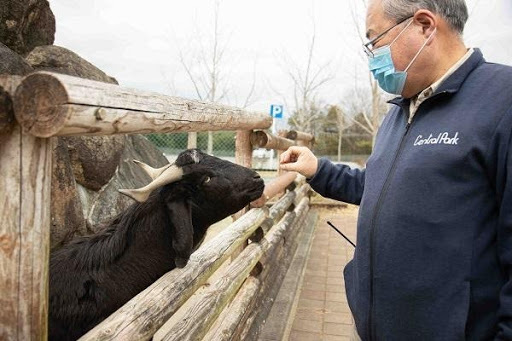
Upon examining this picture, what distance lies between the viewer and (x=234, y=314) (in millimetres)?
3609

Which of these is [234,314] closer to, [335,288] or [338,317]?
[338,317]

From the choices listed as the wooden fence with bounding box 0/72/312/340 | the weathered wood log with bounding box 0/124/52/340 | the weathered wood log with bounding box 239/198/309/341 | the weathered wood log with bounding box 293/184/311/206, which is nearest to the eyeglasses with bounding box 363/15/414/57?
the wooden fence with bounding box 0/72/312/340

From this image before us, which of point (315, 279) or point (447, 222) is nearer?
point (447, 222)

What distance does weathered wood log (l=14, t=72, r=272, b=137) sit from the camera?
48.2 inches

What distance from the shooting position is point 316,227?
351 inches

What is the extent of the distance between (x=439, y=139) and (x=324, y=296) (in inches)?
155

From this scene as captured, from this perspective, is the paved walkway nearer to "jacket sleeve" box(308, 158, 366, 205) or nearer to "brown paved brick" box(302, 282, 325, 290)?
"brown paved brick" box(302, 282, 325, 290)

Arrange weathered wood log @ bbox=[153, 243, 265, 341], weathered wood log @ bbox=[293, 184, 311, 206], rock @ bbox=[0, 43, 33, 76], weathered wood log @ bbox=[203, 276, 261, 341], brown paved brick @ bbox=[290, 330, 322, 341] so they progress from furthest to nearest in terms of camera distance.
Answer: weathered wood log @ bbox=[293, 184, 311, 206]
brown paved brick @ bbox=[290, 330, 322, 341]
weathered wood log @ bbox=[203, 276, 261, 341]
rock @ bbox=[0, 43, 33, 76]
weathered wood log @ bbox=[153, 243, 265, 341]

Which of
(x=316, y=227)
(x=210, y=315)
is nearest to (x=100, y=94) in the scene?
(x=210, y=315)

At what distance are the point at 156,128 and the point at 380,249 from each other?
1092mm

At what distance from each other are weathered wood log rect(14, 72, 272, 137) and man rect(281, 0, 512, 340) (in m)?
1.02

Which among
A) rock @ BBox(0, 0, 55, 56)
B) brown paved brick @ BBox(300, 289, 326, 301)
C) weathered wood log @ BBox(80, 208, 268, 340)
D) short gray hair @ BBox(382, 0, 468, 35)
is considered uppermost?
rock @ BBox(0, 0, 55, 56)

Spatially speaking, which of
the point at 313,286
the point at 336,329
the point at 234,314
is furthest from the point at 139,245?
the point at 313,286

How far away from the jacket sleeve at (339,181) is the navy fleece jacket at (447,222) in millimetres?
775
